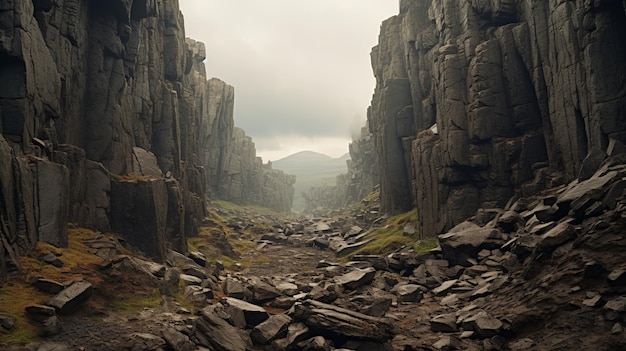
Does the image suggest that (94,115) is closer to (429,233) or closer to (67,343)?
(67,343)

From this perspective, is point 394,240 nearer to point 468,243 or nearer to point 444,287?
point 468,243

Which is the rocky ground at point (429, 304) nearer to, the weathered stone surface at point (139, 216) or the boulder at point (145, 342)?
the boulder at point (145, 342)

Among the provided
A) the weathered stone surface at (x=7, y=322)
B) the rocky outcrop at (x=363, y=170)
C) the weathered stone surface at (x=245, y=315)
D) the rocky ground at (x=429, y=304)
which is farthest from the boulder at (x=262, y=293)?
the rocky outcrop at (x=363, y=170)

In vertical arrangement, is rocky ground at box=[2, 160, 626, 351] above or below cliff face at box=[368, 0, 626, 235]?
below

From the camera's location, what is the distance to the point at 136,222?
34156 millimetres

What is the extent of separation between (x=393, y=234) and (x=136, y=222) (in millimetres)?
33362

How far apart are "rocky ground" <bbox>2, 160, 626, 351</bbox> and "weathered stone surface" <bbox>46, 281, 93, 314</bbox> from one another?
93mm

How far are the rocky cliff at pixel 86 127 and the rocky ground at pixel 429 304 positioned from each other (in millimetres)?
4587

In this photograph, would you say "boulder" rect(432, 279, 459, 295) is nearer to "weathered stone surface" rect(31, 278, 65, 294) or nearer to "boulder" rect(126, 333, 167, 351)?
"boulder" rect(126, 333, 167, 351)

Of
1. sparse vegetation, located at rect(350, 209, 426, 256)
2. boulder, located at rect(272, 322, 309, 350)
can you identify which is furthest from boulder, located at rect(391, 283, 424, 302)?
sparse vegetation, located at rect(350, 209, 426, 256)

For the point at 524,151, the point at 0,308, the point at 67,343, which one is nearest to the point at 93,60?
the point at 0,308

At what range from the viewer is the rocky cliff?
24422mm

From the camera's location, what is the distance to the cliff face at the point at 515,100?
3091 centimetres

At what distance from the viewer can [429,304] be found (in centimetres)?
2606
